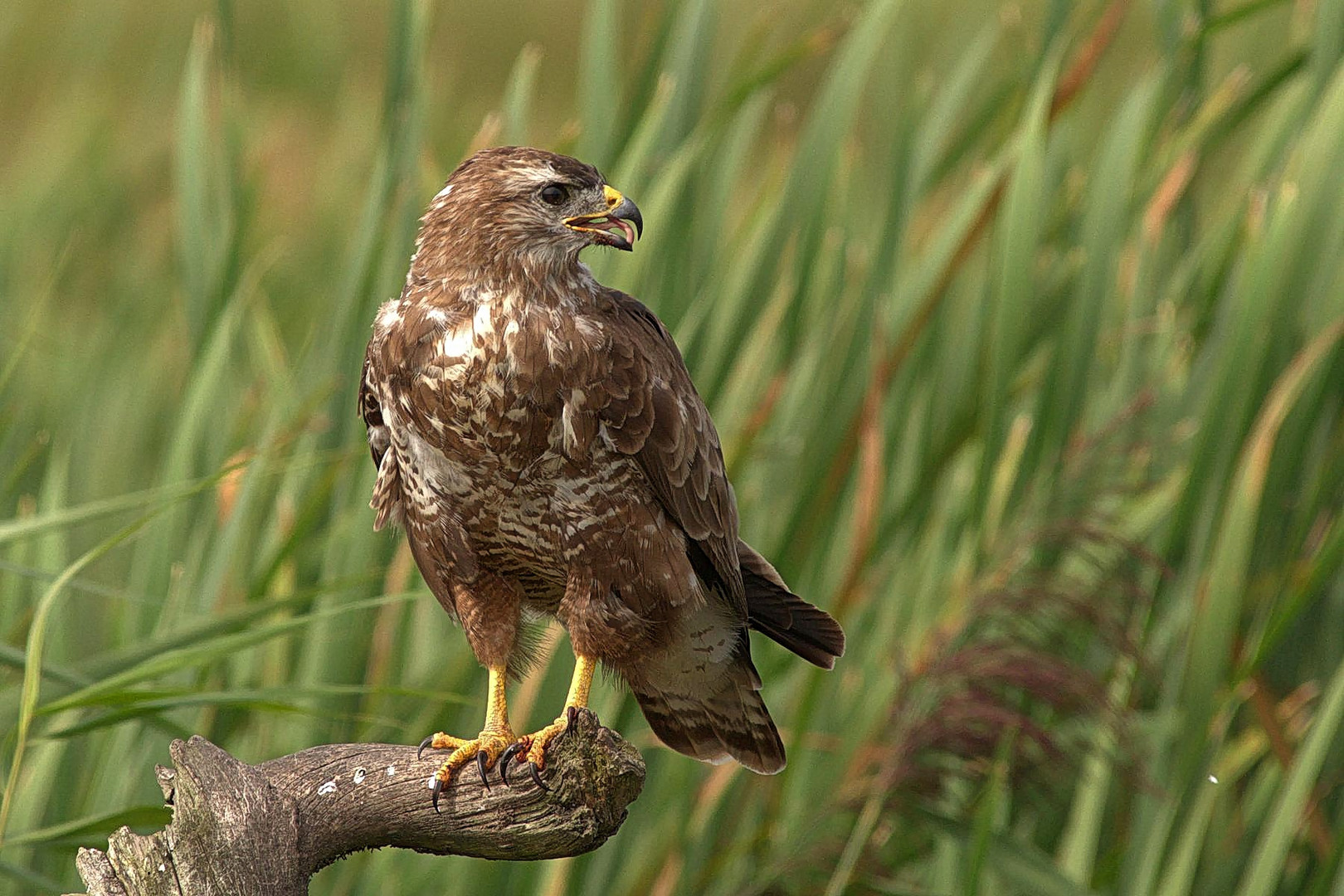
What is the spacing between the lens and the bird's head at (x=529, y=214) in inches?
85.3

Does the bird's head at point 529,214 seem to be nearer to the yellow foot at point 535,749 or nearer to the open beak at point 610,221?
the open beak at point 610,221

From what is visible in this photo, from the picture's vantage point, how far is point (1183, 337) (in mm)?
3275

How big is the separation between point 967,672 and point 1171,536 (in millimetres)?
582

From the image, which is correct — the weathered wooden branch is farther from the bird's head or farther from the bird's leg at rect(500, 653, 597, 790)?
the bird's head

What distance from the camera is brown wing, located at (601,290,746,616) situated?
2154 millimetres

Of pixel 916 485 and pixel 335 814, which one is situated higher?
pixel 916 485

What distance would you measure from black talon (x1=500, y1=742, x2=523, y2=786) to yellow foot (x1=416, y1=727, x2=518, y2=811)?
0.07 feet

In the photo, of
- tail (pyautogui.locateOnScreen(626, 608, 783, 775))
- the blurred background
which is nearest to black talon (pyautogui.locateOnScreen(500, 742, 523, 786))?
tail (pyautogui.locateOnScreen(626, 608, 783, 775))

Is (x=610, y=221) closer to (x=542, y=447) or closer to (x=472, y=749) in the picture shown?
(x=542, y=447)

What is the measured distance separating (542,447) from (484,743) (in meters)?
0.45

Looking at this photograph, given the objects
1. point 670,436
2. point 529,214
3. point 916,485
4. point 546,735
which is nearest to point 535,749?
point 546,735

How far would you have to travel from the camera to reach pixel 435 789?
190cm

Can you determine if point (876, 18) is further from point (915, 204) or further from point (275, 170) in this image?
point (275, 170)

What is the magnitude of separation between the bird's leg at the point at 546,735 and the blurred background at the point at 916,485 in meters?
0.47
